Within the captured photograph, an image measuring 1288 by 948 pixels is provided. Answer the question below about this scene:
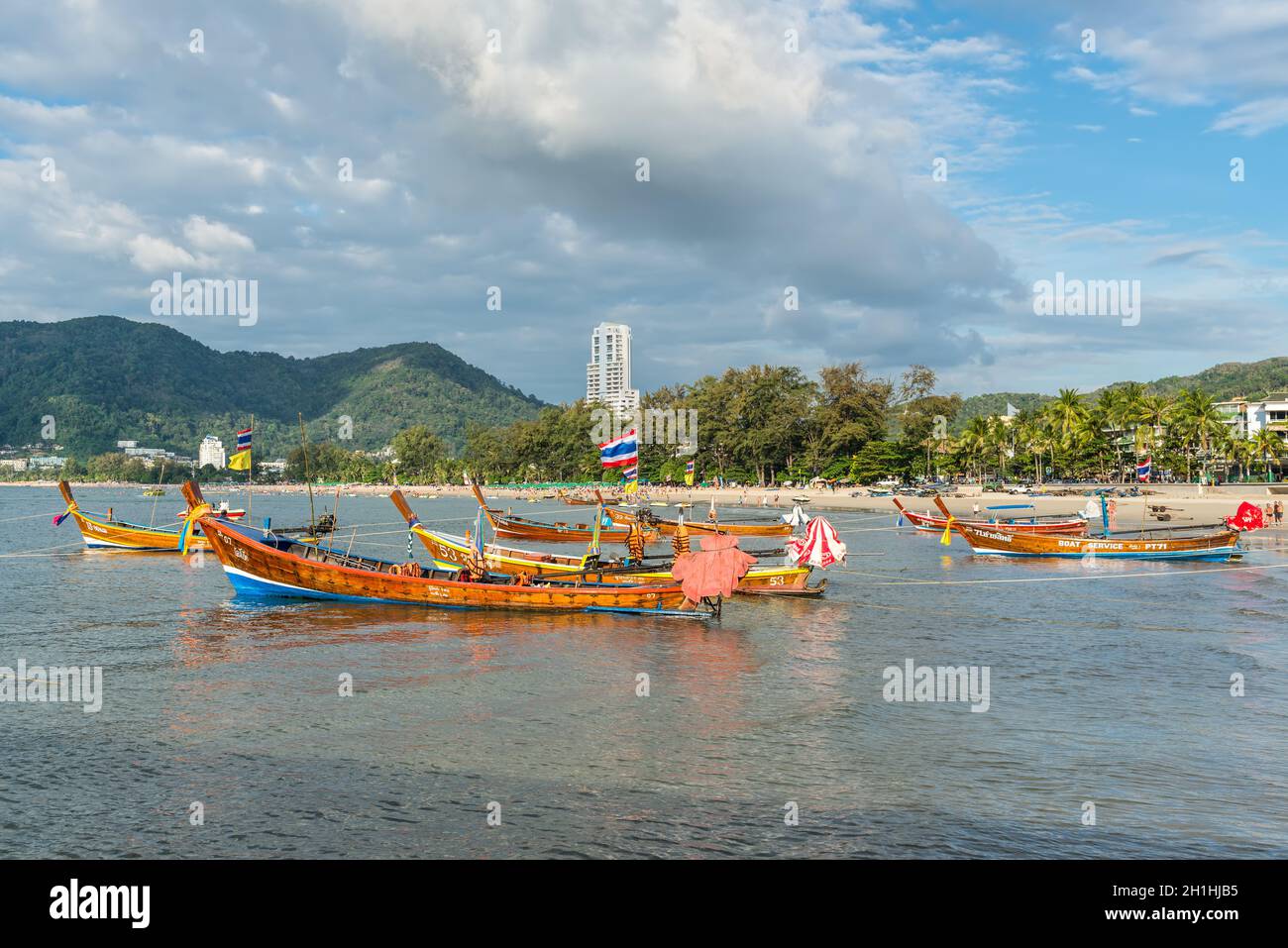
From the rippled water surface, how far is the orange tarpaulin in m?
1.40

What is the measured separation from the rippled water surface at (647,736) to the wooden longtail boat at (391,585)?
81 centimetres

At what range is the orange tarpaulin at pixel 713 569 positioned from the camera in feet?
92.7

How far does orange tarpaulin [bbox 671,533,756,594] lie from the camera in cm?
2825

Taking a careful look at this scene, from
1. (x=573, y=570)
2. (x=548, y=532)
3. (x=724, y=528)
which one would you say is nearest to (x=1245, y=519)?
(x=724, y=528)

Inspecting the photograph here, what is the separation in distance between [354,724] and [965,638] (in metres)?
18.4

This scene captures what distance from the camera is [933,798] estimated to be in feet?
44.6

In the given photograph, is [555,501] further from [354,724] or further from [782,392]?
[354,724]

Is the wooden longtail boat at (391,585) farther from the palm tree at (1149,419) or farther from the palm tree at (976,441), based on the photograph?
the palm tree at (976,441)

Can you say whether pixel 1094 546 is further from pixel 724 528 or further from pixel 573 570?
pixel 573 570

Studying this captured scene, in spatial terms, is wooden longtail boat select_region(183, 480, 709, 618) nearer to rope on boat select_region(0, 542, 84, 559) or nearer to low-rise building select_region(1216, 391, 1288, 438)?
rope on boat select_region(0, 542, 84, 559)

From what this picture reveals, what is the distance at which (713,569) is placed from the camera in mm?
28344

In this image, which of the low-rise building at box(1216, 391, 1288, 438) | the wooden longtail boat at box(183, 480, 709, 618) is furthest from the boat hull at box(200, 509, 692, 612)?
the low-rise building at box(1216, 391, 1288, 438)

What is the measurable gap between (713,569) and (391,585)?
12.4m
